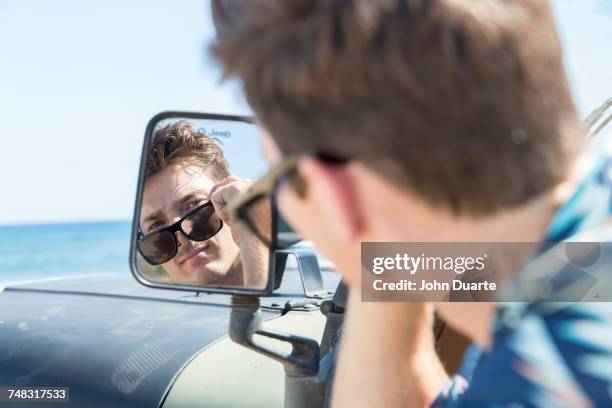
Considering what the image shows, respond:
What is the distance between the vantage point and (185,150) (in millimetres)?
2445

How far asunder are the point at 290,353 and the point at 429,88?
1073 millimetres

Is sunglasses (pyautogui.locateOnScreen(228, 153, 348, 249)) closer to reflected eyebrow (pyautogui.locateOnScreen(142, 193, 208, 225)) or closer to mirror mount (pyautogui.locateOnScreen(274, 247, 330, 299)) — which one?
mirror mount (pyautogui.locateOnScreen(274, 247, 330, 299))

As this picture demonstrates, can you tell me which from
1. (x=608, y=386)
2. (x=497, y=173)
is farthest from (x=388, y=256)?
(x=608, y=386)

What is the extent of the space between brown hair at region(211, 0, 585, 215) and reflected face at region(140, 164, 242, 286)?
3.79 ft

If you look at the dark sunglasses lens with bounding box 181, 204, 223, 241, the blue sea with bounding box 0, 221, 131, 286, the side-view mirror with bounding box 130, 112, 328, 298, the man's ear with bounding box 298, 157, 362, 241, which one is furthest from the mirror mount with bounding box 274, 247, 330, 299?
the blue sea with bounding box 0, 221, 131, 286

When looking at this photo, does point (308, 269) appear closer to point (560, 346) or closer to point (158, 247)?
point (158, 247)

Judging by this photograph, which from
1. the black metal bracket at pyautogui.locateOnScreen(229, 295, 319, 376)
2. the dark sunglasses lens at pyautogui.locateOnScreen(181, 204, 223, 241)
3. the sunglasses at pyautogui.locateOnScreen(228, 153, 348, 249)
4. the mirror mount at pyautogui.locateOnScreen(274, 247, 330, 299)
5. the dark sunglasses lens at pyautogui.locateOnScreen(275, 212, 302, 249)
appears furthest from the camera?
the dark sunglasses lens at pyautogui.locateOnScreen(181, 204, 223, 241)

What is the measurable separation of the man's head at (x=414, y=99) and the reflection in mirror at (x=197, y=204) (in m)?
0.92

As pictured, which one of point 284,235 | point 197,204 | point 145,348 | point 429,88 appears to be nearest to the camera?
point 429,88

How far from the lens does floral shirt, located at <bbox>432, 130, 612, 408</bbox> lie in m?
0.99

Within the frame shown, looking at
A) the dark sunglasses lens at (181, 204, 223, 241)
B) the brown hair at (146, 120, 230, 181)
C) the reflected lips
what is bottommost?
the reflected lips

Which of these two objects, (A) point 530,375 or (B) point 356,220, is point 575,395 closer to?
(A) point 530,375

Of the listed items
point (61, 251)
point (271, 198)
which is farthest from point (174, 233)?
point (61, 251)

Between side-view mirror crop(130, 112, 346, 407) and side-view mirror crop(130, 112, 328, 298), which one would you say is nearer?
side-view mirror crop(130, 112, 346, 407)
